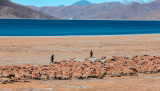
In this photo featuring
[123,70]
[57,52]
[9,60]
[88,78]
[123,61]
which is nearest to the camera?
[88,78]

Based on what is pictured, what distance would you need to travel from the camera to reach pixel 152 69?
2625 cm

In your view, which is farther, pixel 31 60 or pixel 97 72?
pixel 31 60

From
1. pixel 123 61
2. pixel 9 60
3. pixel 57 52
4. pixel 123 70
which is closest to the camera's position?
pixel 123 70

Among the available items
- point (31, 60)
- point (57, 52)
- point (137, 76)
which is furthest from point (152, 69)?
point (57, 52)

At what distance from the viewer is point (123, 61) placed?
30422 millimetres

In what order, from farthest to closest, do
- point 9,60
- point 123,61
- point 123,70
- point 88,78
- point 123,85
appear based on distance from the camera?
1. point 9,60
2. point 123,61
3. point 123,70
4. point 88,78
5. point 123,85

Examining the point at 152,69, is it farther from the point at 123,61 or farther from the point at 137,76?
the point at 123,61

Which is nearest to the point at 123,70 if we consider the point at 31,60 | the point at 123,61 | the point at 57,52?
the point at 123,61

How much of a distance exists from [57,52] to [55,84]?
19727 mm

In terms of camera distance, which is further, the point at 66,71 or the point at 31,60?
the point at 31,60

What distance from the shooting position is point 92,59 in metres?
31.7

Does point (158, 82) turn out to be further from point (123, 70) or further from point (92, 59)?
point (92, 59)

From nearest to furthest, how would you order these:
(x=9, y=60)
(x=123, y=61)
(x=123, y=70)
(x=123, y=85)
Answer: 1. (x=123, y=85)
2. (x=123, y=70)
3. (x=123, y=61)
4. (x=9, y=60)

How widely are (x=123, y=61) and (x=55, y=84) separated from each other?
1067cm
